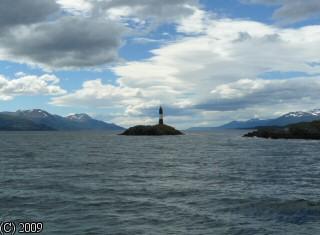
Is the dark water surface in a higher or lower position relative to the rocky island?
lower

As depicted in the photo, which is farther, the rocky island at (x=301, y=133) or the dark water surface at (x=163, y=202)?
the rocky island at (x=301, y=133)

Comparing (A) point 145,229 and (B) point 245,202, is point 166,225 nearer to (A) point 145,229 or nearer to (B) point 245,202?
(A) point 145,229

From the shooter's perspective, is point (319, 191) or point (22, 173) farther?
point (22, 173)

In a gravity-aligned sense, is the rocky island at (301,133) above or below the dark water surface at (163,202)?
above

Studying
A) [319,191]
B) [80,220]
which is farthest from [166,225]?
[319,191]

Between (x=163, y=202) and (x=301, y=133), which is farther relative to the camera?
(x=301, y=133)

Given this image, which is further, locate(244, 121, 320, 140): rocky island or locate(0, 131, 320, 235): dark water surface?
locate(244, 121, 320, 140): rocky island

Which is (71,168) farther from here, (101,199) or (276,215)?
(276,215)

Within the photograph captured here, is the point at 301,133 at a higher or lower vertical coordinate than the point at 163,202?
higher

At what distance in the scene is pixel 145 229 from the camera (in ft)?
79.9

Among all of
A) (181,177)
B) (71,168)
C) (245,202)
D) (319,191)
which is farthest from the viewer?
(71,168)

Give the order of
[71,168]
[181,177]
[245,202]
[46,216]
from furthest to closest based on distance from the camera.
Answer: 1. [71,168]
2. [181,177]
3. [245,202]
4. [46,216]

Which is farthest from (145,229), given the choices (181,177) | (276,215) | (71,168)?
(71,168)

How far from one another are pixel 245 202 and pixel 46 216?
13.8m
